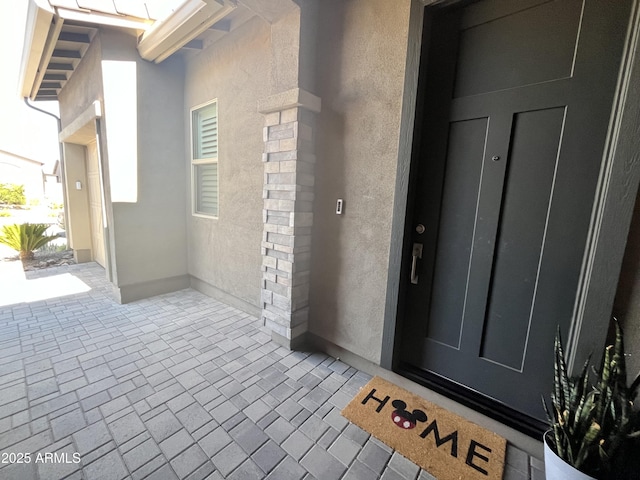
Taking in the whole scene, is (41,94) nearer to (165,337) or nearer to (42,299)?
(42,299)

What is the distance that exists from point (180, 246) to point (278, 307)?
2246mm

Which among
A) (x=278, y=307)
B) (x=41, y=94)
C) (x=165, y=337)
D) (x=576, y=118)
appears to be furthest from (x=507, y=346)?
(x=41, y=94)

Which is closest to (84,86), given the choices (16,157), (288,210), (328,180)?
(288,210)

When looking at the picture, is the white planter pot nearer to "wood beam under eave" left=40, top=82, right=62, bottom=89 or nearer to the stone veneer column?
the stone veneer column

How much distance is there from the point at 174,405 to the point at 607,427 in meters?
2.25

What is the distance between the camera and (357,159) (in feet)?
6.66

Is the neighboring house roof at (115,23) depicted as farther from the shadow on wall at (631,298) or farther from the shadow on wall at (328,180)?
the shadow on wall at (631,298)

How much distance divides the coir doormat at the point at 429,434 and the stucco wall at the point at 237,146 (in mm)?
1700

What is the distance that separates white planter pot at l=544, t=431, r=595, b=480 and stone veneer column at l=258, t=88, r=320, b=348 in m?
1.75

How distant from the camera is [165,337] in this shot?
255 cm

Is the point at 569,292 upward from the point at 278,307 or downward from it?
upward

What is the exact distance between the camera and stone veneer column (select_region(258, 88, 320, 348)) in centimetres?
212

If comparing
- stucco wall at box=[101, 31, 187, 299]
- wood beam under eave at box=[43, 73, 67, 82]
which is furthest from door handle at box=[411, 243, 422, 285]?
wood beam under eave at box=[43, 73, 67, 82]

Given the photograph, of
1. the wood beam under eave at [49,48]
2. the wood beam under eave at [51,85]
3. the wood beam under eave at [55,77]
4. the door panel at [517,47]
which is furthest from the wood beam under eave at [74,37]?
the door panel at [517,47]
